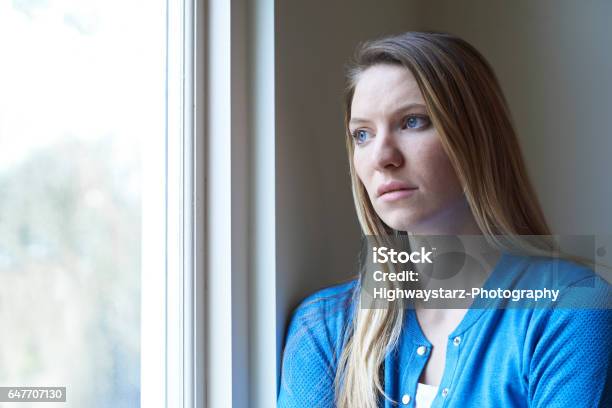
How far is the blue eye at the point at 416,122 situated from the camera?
107cm

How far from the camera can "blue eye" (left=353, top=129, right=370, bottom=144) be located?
1140mm

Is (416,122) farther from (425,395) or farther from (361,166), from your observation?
(425,395)

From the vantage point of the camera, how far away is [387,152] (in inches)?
42.5

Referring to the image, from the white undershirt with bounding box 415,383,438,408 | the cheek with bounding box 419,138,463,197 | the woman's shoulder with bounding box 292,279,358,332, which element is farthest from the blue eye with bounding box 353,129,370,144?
the white undershirt with bounding box 415,383,438,408

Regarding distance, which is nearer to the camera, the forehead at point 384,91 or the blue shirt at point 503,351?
the blue shirt at point 503,351

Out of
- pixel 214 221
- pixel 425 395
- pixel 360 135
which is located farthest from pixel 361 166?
pixel 425 395

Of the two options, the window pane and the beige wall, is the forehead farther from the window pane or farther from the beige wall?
the window pane

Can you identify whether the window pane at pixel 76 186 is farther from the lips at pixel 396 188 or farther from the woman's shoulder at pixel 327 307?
the lips at pixel 396 188

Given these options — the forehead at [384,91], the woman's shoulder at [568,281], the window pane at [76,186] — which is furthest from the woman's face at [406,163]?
the window pane at [76,186]

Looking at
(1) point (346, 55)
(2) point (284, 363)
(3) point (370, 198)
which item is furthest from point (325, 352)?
(1) point (346, 55)

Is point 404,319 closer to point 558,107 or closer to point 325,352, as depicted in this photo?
point 325,352

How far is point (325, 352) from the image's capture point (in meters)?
1.16

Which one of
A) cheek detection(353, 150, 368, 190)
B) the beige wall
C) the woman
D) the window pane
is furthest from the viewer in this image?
the beige wall

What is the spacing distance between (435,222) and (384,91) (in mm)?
230
